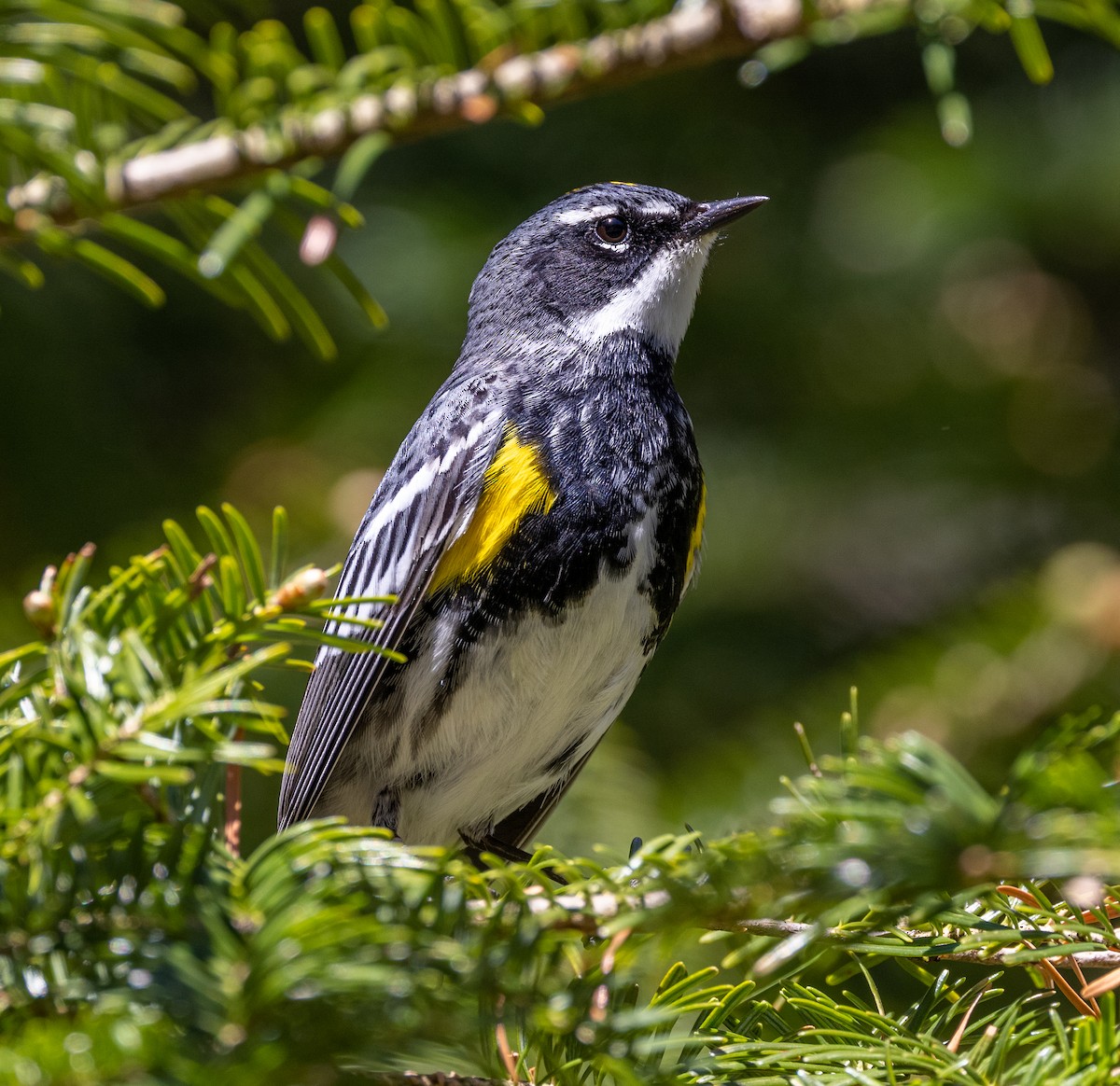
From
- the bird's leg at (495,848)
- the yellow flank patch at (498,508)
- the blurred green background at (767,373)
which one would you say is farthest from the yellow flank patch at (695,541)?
the bird's leg at (495,848)

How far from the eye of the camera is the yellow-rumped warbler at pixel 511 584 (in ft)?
7.64

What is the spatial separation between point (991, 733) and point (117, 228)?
2205 mm

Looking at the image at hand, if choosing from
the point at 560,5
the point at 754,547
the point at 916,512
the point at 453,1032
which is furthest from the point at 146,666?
the point at 916,512

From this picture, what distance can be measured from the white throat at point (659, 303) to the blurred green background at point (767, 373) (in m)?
0.73

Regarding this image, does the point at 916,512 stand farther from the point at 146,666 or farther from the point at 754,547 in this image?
the point at 146,666

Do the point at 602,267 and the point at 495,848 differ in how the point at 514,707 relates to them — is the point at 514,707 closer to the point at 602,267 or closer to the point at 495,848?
Result: the point at 495,848

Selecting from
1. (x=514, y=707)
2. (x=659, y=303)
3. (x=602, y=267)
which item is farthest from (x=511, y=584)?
(x=602, y=267)

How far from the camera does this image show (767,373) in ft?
13.1

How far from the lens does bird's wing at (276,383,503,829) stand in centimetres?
242

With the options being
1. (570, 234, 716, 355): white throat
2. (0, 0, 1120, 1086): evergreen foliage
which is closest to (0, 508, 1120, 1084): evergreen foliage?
(0, 0, 1120, 1086): evergreen foliage

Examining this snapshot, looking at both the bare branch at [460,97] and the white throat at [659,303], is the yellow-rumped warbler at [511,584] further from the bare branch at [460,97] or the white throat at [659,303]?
the bare branch at [460,97]

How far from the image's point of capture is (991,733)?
2.92m

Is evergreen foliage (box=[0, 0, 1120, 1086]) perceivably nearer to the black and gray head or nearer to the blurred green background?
the black and gray head

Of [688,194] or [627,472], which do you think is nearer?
[627,472]
